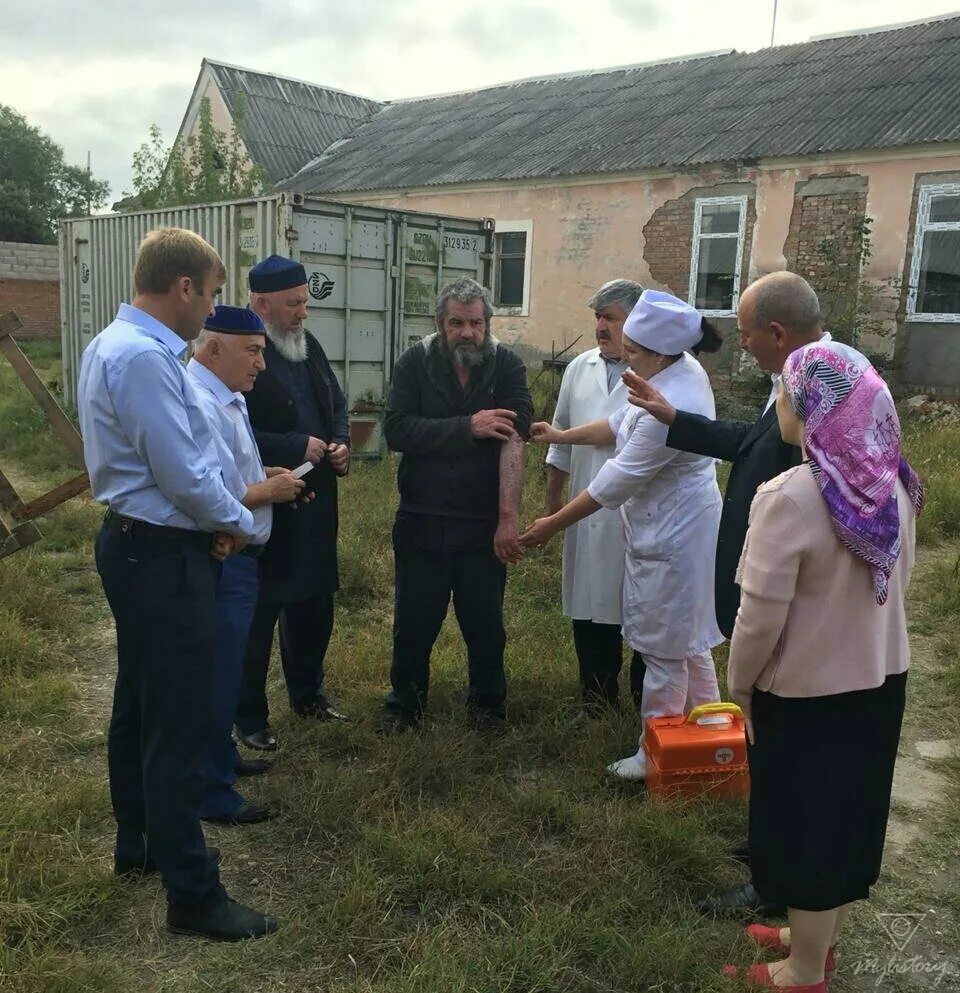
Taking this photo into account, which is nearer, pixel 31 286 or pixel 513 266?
pixel 513 266

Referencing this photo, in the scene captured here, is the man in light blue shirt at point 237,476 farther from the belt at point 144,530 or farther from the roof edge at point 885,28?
the roof edge at point 885,28

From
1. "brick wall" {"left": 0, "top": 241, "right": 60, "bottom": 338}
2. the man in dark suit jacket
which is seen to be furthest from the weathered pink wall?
the man in dark suit jacket

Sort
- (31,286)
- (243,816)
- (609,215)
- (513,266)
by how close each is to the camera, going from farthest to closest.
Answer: (31,286)
(513,266)
(609,215)
(243,816)

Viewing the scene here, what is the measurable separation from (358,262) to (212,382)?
6.00m

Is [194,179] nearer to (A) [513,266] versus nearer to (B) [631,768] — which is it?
(A) [513,266]

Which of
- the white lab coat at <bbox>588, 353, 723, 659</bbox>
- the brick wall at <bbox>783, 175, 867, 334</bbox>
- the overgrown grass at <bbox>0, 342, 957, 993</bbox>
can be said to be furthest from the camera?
the brick wall at <bbox>783, 175, 867, 334</bbox>

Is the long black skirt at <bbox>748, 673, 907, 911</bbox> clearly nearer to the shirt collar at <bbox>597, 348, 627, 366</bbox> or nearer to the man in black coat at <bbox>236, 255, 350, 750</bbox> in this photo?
the shirt collar at <bbox>597, 348, 627, 366</bbox>

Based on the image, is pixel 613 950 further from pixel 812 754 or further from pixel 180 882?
pixel 180 882

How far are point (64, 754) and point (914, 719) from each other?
3.87 metres

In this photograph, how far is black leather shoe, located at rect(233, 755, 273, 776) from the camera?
11.5 ft

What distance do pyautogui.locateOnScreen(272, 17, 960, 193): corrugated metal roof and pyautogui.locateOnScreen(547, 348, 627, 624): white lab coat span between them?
383 inches

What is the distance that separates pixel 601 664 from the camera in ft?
13.0

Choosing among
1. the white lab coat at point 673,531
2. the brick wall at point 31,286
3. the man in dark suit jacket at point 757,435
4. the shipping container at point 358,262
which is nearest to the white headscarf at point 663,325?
the white lab coat at point 673,531

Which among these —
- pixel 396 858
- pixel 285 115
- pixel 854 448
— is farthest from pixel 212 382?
pixel 285 115
